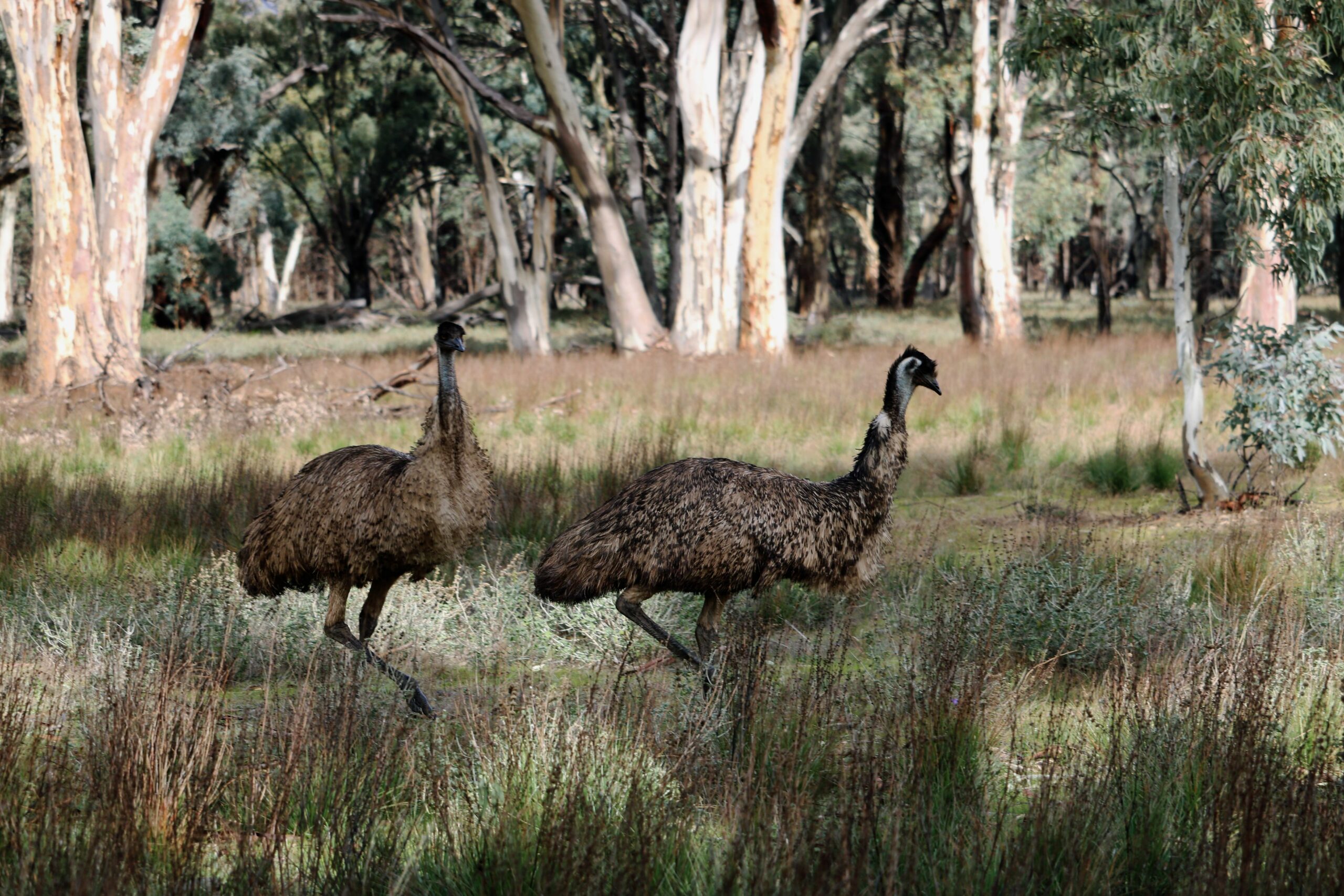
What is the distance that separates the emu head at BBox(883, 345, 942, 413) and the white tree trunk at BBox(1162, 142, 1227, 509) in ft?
11.4

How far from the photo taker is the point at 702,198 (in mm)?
20016

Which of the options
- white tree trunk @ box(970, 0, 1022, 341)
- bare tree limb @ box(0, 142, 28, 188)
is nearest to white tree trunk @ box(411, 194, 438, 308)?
bare tree limb @ box(0, 142, 28, 188)

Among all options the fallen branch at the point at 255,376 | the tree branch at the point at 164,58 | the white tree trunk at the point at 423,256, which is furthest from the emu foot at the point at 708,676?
the white tree trunk at the point at 423,256

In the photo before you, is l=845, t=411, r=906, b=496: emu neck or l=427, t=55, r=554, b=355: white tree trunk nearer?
l=845, t=411, r=906, b=496: emu neck

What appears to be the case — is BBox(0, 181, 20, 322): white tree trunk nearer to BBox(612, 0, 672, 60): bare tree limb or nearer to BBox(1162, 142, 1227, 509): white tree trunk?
BBox(612, 0, 672, 60): bare tree limb

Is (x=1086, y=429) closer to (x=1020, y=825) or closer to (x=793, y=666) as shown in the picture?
(x=793, y=666)

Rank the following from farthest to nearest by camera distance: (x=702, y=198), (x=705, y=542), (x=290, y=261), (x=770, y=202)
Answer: (x=290, y=261)
(x=770, y=202)
(x=702, y=198)
(x=705, y=542)

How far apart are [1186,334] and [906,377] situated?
13.3ft

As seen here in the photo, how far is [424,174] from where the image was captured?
130 ft

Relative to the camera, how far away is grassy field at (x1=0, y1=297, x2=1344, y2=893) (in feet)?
11.2

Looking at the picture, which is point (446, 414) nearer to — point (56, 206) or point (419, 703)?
point (419, 703)

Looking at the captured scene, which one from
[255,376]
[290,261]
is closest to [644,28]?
[255,376]

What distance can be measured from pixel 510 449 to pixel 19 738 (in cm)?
804

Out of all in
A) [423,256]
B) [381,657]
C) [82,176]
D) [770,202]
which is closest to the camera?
[381,657]
